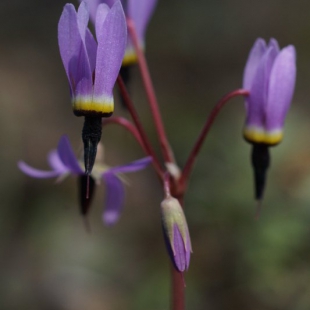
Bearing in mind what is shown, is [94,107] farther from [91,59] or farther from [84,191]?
[84,191]

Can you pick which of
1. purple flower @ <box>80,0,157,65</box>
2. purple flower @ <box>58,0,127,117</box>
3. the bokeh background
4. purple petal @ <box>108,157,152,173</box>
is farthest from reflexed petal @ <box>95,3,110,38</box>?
the bokeh background

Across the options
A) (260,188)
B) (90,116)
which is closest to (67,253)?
(260,188)

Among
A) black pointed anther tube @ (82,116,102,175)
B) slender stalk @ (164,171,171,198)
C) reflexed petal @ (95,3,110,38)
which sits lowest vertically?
slender stalk @ (164,171,171,198)

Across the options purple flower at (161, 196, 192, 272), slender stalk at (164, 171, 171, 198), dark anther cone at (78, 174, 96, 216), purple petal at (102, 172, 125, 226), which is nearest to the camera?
purple flower at (161, 196, 192, 272)

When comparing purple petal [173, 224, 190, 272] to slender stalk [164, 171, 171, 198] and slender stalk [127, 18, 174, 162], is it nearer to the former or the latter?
slender stalk [164, 171, 171, 198]

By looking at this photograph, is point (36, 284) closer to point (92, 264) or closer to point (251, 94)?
point (92, 264)
